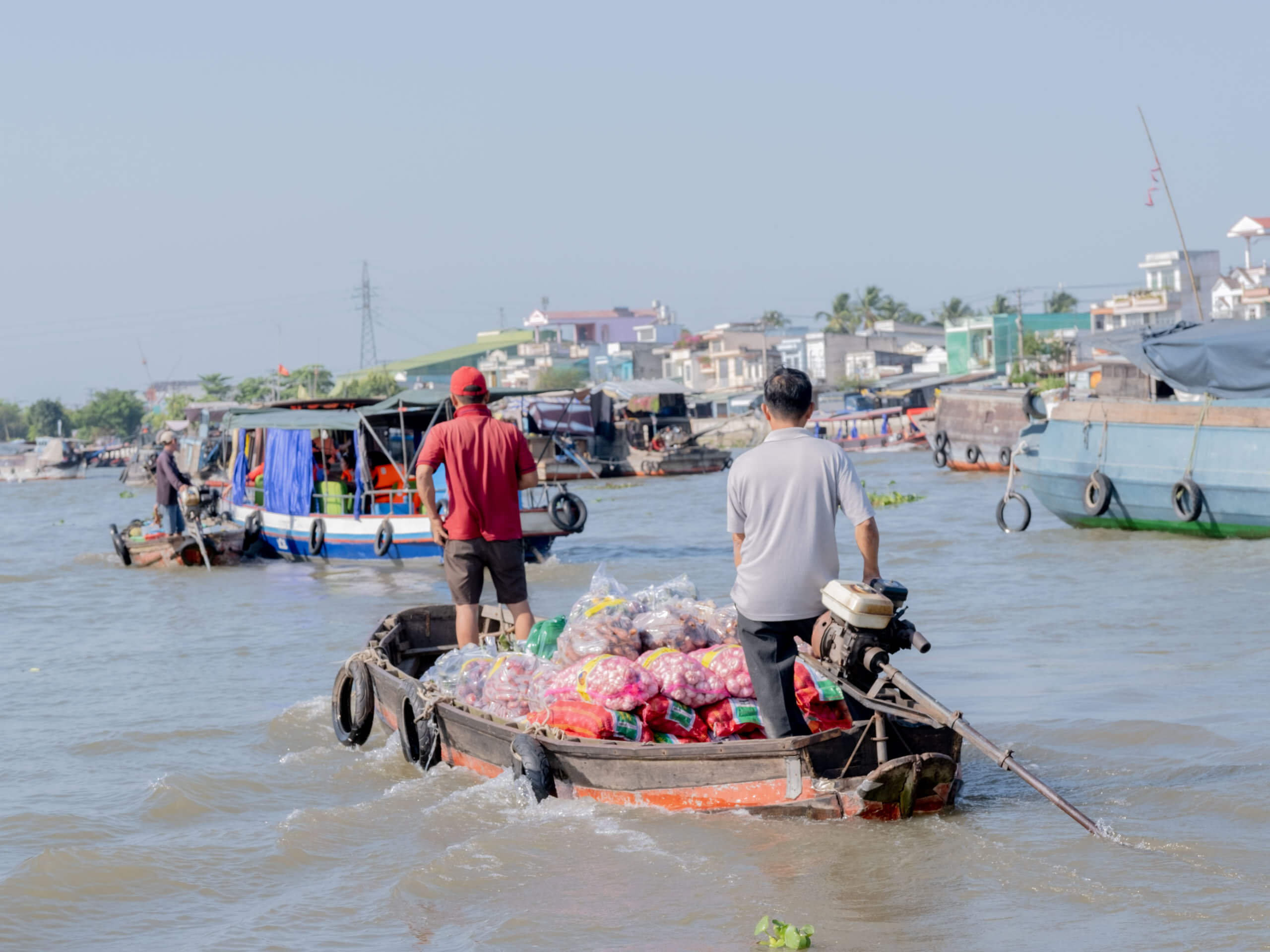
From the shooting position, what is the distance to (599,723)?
5.63 meters

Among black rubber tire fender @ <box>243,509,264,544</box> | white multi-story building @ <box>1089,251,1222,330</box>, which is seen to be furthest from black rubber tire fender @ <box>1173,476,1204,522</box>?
white multi-story building @ <box>1089,251,1222,330</box>

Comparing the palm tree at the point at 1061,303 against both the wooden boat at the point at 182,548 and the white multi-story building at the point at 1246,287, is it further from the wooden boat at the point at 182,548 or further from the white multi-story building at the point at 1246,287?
the wooden boat at the point at 182,548

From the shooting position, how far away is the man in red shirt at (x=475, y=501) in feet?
23.7

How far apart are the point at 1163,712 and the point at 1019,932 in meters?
3.44

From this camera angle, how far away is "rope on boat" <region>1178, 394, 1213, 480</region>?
582 inches

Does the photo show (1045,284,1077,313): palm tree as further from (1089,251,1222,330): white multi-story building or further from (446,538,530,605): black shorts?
(446,538,530,605): black shorts

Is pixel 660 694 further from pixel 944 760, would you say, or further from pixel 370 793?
pixel 370 793

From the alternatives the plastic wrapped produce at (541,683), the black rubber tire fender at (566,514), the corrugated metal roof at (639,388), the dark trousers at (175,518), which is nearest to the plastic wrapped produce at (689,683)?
the plastic wrapped produce at (541,683)

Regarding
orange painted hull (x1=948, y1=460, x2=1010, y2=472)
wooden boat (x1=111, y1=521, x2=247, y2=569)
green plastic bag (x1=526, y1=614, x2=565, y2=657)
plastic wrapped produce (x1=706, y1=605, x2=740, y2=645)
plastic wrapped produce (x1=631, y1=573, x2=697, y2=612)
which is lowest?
orange painted hull (x1=948, y1=460, x2=1010, y2=472)

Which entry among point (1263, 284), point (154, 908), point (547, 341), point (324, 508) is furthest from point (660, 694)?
point (547, 341)

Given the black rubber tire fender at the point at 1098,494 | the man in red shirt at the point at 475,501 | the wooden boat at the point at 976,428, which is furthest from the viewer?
the wooden boat at the point at 976,428

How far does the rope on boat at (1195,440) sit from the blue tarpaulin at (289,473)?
10.7 metres

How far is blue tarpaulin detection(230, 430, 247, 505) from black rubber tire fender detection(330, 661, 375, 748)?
42.1 ft

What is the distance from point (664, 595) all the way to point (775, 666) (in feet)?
5.32
